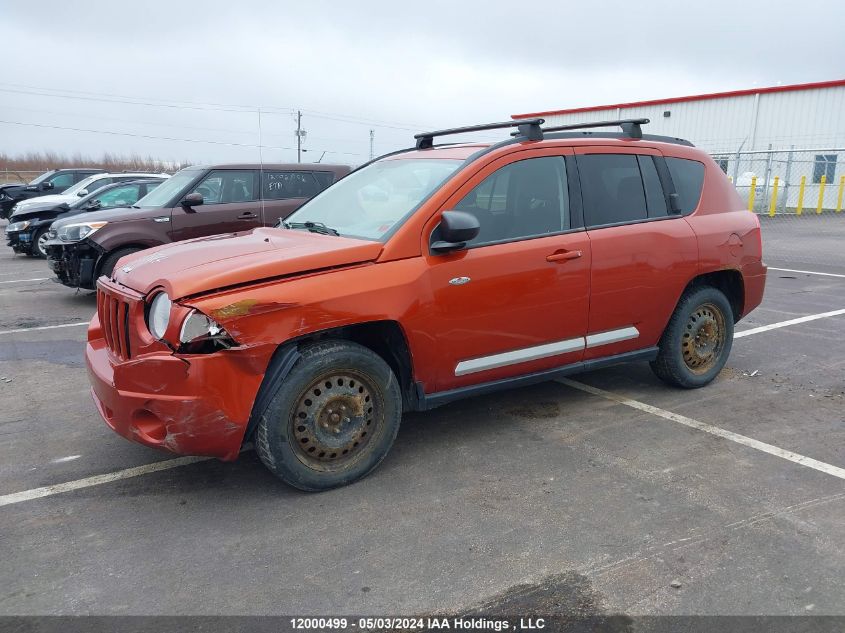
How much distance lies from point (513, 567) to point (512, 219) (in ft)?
7.15

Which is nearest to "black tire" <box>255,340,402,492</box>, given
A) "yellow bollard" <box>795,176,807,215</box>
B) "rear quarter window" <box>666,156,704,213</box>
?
"rear quarter window" <box>666,156,704,213</box>

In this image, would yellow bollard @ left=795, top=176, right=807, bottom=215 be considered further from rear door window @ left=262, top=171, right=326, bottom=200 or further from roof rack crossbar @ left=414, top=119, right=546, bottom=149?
roof rack crossbar @ left=414, top=119, right=546, bottom=149

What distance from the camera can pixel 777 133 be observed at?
28109mm

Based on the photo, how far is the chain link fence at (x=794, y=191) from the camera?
20.7m

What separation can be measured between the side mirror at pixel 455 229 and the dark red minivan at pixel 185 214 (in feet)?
16.9

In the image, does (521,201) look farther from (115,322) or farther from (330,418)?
(115,322)

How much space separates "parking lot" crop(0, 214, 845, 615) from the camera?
2850 mm

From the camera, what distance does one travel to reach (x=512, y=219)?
14.4ft

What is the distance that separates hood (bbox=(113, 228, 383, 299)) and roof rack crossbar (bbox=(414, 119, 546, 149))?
1399 mm

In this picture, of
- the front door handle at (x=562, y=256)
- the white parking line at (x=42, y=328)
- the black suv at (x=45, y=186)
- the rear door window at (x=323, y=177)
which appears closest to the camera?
the front door handle at (x=562, y=256)

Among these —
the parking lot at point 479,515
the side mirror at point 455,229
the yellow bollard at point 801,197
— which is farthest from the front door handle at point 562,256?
the yellow bollard at point 801,197

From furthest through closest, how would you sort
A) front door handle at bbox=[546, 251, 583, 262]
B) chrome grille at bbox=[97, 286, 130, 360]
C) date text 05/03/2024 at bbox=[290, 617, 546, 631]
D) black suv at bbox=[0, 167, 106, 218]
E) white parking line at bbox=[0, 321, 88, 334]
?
black suv at bbox=[0, 167, 106, 218], white parking line at bbox=[0, 321, 88, 334], front door handle at bbox=[546, 251, 583, 262], chrome grille at bbox=[97, 286, 130, 360], date text 05/03/2024 at bbox=[290, 617, 546, 631]

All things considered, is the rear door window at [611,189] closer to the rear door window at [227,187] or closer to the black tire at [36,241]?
the rear door window at [227,187]

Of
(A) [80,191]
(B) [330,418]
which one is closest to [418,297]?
(B) [330,418]
